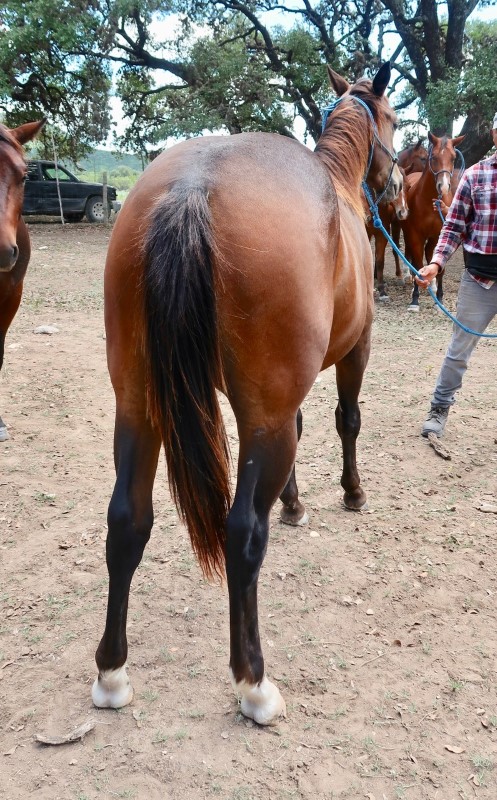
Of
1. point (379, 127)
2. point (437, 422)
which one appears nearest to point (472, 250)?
point (379, 127)

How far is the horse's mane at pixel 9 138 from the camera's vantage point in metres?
3.71

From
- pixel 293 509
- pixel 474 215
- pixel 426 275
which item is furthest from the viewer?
pixel 474 215

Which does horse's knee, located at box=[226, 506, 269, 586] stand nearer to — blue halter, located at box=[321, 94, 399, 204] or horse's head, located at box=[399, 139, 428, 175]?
blue halter, located at box=[321, 94, 399, 204]

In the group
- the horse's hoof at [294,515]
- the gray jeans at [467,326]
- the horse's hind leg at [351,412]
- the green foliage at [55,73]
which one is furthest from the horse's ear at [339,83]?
the green foliage at [55,73]

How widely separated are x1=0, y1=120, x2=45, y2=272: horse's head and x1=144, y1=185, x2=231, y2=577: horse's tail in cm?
202

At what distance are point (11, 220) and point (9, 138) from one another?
60 centimetres

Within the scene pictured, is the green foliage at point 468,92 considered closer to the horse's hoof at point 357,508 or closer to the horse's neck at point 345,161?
the horse's neck at point 345,161

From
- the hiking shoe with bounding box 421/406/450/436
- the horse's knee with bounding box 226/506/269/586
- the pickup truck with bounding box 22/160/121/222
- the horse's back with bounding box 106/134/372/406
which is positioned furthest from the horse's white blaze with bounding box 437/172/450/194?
the pickup truck with bounding box 22/160/121/222

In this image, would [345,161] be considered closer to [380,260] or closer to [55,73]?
[380,260]

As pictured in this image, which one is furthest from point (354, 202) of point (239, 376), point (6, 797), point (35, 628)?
point (6, 797)

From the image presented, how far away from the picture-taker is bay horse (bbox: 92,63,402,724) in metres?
1.75

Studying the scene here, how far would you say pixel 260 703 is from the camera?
6.89 ft

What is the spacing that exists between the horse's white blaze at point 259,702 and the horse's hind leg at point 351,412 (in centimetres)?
167

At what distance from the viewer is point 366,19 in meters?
14.9
